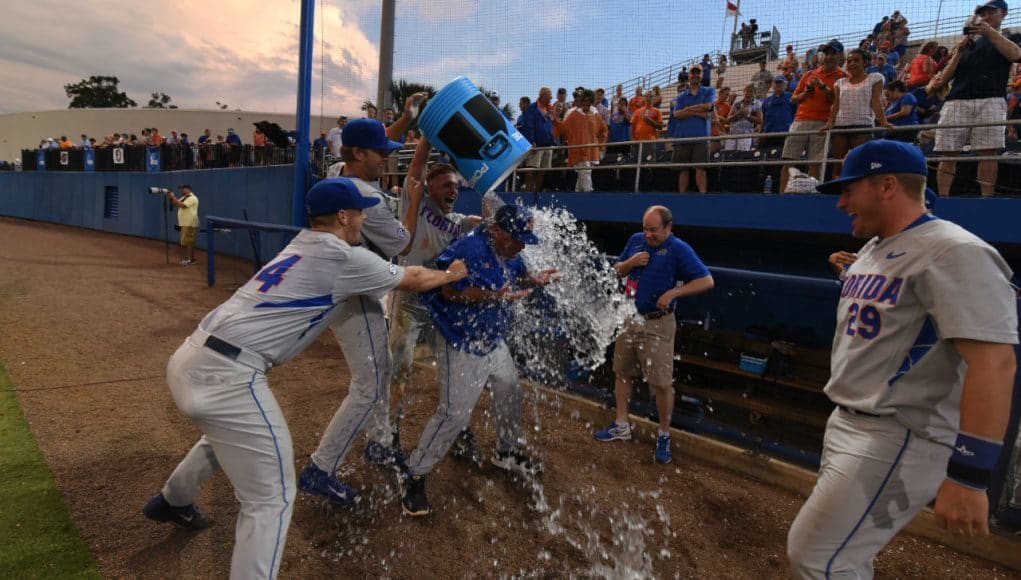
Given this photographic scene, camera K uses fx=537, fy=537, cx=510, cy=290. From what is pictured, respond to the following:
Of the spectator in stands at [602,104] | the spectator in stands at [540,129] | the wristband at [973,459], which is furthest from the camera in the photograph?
the spectator in stands at [602,104]

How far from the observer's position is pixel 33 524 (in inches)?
111

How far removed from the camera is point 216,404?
7.07 feet

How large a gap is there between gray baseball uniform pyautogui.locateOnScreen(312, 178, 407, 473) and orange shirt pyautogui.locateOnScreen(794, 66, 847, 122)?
615 cm

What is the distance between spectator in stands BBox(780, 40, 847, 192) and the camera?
6746 mm

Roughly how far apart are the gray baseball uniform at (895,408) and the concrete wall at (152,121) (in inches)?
1322

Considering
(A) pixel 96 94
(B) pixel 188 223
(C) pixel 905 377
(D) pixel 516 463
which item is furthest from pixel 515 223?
(A) pixel 96 94

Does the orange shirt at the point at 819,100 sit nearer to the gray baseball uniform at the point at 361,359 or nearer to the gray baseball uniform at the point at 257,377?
the gray baseball uniform at the point at 361,359

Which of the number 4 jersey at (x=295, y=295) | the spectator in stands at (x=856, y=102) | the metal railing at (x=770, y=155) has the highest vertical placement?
the spectator in stands at (x=856, y=102)

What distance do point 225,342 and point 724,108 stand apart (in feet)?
33.9

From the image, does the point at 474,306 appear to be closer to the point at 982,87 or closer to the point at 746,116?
the point at 982,87

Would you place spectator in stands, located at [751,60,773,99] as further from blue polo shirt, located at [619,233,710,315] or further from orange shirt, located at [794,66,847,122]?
blue polo shirt, located at [619,233,710,315]

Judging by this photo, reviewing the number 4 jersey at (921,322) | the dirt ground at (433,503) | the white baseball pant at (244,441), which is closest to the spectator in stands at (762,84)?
the dirt ground at (433,503)

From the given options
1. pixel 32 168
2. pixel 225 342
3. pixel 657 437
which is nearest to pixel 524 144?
pixel 225 342

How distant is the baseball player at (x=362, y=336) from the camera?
3.14m
